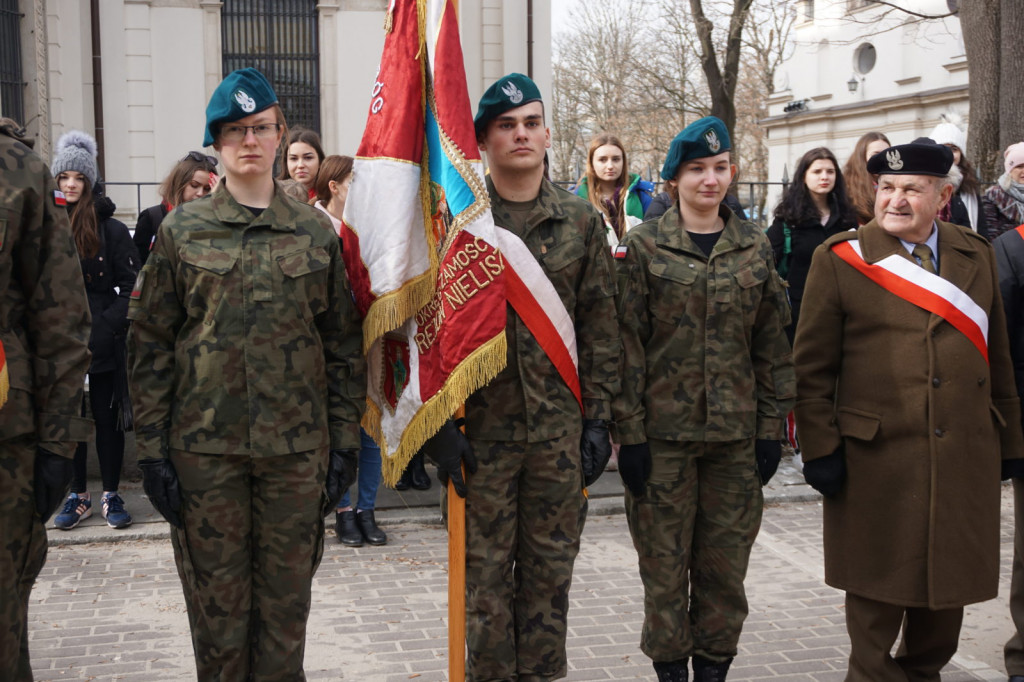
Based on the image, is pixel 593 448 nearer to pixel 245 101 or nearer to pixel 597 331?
pixel 597 331

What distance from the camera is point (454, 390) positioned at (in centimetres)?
385

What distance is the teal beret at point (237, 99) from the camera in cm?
356

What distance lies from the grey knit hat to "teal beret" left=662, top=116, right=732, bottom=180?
375 cm

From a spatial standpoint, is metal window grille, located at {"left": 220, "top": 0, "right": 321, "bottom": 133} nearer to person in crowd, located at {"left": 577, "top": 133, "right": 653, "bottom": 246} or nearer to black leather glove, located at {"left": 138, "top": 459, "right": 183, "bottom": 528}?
person in crowd, located at {"left": 577, "top": 133, "right": 653, "bottom": 246}

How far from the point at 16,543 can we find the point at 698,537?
241 cm

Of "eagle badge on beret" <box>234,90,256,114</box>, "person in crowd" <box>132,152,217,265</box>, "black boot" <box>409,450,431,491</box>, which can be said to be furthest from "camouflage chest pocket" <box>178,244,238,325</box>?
"black boot" <box>409,450,431,491</box>

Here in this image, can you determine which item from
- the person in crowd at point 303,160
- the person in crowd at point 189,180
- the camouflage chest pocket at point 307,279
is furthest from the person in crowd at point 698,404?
the person in crowd at point 303,160

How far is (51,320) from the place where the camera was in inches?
139

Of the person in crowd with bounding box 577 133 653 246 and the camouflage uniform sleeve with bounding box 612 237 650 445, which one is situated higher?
the person in crowd with bounding box 577 133 653 246

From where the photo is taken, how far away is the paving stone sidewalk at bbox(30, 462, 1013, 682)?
478 centimetres

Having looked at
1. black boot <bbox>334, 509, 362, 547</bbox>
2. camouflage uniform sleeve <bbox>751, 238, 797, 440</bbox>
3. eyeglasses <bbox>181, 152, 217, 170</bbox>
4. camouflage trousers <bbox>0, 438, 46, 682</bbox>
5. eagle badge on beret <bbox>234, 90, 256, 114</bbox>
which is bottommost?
black boot <bbox>334, 509, 362, 547</bbox>

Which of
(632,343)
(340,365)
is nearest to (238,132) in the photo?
(340,365)

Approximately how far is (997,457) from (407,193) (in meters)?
2.38

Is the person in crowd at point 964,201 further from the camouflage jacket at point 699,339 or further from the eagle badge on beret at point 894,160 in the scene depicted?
the camouflage jacket at point 699,339
